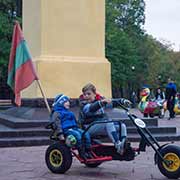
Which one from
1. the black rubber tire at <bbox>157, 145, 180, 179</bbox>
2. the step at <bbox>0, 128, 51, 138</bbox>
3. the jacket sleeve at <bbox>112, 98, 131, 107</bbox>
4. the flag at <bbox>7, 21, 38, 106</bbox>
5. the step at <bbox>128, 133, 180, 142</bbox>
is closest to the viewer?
the black rubber tire at <bbox>157, 145, 180, 179</bbox>

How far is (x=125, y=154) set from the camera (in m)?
7.20

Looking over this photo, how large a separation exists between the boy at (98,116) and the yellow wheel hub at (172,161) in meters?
0.63

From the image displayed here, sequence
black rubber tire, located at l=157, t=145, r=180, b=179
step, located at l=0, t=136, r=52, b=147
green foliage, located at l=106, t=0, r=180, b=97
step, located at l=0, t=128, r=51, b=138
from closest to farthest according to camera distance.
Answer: black rubber tire, located at l=157, t=145, r=180, b=179 → step, located at l=0, t=136, r=52, b=147 → step, located at l=0, t=128, r=51, b=138 → green foliage, located at l=106, t=0, r=180, b=97

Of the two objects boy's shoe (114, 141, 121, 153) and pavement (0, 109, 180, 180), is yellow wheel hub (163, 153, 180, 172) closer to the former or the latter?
pavement (0, 109, 180, 180)

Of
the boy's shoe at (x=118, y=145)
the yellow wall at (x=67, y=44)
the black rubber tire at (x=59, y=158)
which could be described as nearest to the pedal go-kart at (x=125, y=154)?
the black rubber tire at (x=59, y=158)

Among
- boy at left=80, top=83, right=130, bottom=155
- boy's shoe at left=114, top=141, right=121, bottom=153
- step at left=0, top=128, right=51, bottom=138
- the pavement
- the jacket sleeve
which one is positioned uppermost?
the jacket sleeve

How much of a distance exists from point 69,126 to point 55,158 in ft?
1.68

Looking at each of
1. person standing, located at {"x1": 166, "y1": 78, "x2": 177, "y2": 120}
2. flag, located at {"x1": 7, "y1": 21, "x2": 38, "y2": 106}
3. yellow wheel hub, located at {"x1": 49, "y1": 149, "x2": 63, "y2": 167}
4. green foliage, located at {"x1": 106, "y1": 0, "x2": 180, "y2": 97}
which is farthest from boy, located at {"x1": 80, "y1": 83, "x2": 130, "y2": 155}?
green foliage, located at {"x1": 106, "y1": 0, "x2": 180, "y2": 97}

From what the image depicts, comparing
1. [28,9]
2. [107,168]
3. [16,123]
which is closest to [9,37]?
[28,9]

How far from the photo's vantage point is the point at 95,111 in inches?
293

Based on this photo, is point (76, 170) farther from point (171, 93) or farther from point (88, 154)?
point (171, 93)

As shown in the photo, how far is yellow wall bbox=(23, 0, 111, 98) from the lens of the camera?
12.8 metres

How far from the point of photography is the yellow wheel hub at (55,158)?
745 cm

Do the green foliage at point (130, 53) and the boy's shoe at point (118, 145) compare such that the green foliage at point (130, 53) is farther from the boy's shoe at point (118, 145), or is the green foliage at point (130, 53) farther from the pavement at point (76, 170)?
the boy's shoe at point (118, 145)
